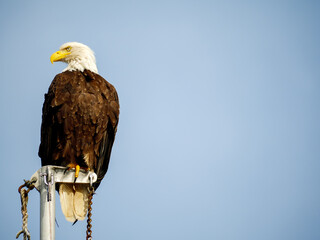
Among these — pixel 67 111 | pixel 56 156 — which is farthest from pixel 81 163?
pixel 67 111

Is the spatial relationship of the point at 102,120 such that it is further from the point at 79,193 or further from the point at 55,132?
the point at 79,193

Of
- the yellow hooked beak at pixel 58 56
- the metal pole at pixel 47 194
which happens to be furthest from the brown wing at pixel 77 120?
the metal pole at pixel 47 194

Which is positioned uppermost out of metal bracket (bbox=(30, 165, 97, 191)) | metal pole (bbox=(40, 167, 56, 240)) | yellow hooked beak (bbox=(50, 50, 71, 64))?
yellow hooked beak (bbox=(50, 50, 71, 64))

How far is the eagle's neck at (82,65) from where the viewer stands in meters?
5.04

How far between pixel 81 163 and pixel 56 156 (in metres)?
0.27

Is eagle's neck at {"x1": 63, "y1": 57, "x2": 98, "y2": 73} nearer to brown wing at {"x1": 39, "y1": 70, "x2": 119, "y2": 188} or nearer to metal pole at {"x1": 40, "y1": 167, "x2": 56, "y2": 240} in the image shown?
brown wing at {"x1": 39, "y1": 70, "x2": 119, "y2": 188}

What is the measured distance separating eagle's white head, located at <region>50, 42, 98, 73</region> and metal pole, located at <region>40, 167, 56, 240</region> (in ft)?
6.60

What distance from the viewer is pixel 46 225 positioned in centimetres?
313

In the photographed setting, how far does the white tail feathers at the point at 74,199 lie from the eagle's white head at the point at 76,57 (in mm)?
1482

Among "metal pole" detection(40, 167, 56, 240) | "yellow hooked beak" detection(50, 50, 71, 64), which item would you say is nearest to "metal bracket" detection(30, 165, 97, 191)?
"metal pole" detection(40, 167, 56, 240)

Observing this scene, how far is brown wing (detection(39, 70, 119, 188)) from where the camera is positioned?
174 inches

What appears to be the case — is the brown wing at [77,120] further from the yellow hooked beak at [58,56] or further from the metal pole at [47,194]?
the metal pole at [47,194]

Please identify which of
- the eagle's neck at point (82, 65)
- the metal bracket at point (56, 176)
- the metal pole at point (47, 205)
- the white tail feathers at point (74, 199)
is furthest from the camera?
the eagle's neck at point (82, 65)

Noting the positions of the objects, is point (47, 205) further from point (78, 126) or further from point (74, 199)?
point (78, 126)
